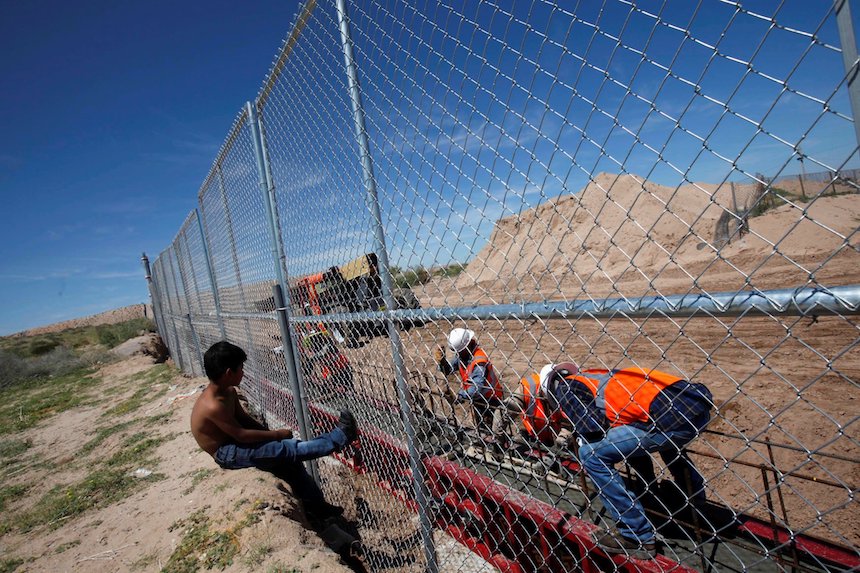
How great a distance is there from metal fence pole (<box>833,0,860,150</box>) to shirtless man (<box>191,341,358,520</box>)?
335 cm

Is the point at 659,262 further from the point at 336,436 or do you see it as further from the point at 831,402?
the point at 336,436

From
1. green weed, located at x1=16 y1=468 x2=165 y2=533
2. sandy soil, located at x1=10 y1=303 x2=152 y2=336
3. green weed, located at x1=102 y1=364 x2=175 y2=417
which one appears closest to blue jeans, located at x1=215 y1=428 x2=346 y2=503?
green weed, located at x1=16 y1=468 x2=165 y2=533

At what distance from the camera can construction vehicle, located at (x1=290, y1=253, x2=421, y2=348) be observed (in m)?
2.91

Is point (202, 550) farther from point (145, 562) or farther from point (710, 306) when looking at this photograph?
point (710, 306)

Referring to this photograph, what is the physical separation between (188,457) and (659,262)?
66.6ft

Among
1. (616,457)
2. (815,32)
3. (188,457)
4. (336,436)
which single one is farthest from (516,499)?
(188,457)

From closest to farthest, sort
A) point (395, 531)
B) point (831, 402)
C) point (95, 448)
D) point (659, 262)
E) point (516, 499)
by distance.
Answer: point (516, 499), point (395, 531), point (831, 402), point (95, 448), point (659, 262)

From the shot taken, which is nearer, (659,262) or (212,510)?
(212,510)

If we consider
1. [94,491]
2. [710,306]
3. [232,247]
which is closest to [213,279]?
[232,247]

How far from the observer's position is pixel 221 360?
3660 mm

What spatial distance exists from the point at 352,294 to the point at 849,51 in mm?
3376

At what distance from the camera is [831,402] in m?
6.95

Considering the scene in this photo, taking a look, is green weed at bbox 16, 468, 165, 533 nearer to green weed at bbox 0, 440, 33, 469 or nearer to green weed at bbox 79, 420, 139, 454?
green weed at bbox 79, 420, 139, 454

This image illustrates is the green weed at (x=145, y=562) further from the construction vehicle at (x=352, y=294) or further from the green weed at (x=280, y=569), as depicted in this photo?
the construction vehicle at (x=352, y=294)
